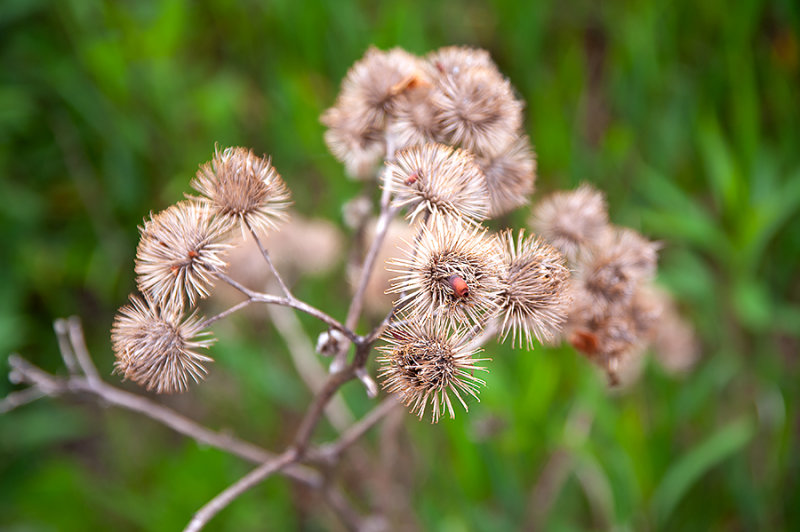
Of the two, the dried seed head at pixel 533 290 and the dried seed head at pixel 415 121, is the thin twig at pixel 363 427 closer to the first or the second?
the dried seed head at pixel 533 290

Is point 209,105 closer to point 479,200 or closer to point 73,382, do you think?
point 73,382

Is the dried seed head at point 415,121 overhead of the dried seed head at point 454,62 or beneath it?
beneath

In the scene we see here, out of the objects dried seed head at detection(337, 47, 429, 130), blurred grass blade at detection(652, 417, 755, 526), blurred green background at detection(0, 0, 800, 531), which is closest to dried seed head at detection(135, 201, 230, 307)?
dried seed head at detection(337, 47, 429, 130)

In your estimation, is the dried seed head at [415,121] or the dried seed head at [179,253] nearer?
the dried seed head at [179,253]

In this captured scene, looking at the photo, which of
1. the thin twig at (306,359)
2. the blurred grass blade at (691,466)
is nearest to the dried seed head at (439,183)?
the thin twig at (306,359)

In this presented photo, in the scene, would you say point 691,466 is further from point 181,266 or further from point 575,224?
point 181,266

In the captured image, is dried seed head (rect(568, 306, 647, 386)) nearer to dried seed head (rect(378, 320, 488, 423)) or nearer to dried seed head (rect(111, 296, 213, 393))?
dried seed head (rect(378, 320, 488, 423))

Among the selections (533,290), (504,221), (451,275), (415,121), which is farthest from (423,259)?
(504,221)

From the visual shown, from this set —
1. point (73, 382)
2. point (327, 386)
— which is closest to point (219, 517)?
point (73, 382)
